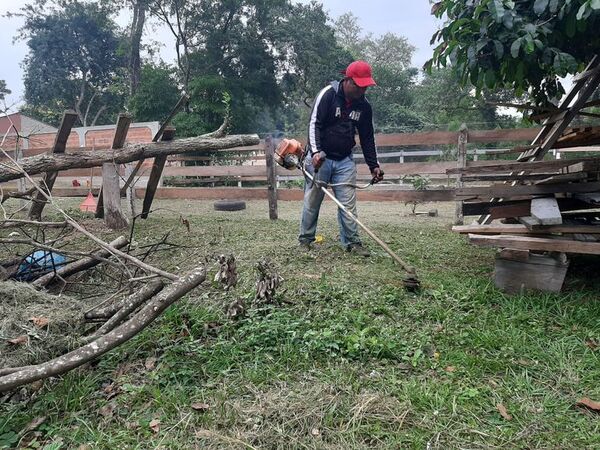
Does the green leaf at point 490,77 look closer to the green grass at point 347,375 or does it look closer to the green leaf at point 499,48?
the green leaf at point 499,48

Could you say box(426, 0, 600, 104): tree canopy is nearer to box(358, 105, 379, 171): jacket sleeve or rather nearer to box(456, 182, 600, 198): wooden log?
box(456, 182, 600, 198): wooden log

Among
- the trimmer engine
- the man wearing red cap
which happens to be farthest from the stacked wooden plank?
the trimmer engine

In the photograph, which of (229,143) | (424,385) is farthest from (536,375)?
(229,143)

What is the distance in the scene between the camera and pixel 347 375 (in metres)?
2.49

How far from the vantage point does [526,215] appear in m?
3.67

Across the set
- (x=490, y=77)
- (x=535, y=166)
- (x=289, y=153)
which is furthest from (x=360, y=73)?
(x=535, y=166)

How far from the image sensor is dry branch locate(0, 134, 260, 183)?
215 inches

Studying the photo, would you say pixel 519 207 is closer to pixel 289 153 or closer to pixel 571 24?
pixel 571 24

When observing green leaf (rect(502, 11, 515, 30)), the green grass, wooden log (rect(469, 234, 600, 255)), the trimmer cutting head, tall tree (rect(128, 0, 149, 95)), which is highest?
tall tree (rect(128, 0, 149, 95))

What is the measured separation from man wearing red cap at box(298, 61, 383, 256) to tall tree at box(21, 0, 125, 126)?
26.7 m

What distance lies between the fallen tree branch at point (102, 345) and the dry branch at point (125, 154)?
3.73m

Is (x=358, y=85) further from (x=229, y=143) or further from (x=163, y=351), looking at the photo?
(x=163, y=351)

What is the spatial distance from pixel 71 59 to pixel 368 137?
3033cm

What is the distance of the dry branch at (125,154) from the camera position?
5.47 meters
